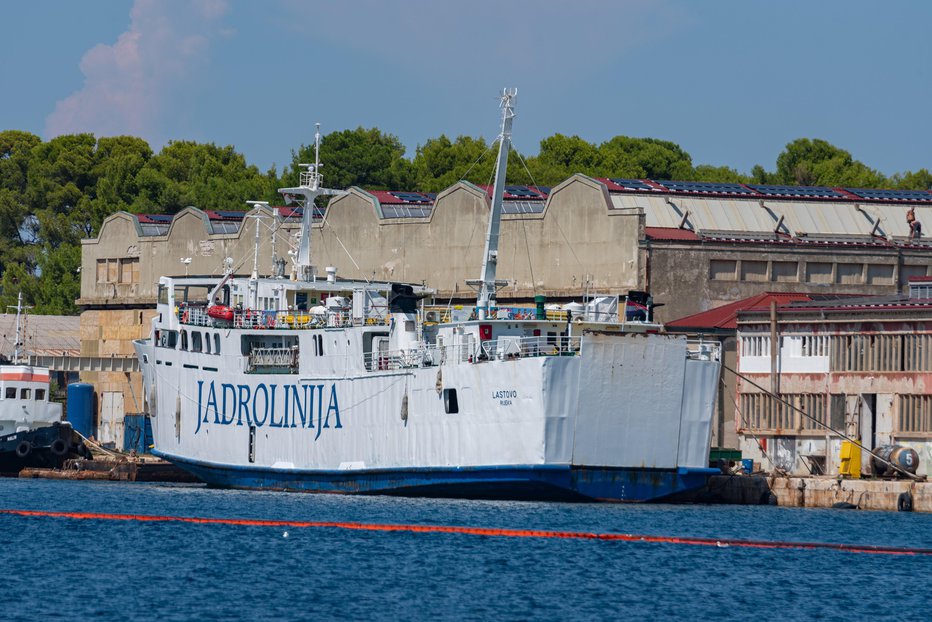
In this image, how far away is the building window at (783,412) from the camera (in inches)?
2453

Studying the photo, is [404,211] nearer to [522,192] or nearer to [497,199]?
[522,192]

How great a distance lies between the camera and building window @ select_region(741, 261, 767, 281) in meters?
77.7

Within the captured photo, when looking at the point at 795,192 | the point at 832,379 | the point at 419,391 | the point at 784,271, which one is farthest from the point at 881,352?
the point at 795,192

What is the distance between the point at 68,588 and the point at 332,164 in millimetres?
88089

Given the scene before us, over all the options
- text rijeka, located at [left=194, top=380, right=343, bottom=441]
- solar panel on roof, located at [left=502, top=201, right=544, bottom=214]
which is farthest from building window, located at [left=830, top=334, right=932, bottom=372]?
solar panel on roof, located at [left=502, top=201, right=544, bottom=214]

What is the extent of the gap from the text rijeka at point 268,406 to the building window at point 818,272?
25.9 meters

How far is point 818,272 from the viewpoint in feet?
259

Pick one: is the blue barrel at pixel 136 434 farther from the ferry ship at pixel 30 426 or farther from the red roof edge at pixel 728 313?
the red roof edge at pixel 728 313

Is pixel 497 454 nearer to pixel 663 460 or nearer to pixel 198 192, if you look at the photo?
pixel 663 460

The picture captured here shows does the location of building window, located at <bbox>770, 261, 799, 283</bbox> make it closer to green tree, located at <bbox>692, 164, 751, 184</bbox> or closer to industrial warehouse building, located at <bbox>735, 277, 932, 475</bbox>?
industrial warehouse building, located at <bbox>735, 277, 932, 475</bbox>

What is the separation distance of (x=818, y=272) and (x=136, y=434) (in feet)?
108

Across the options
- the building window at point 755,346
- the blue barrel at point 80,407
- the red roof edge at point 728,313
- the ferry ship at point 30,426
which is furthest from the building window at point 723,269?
the blue barrel at point 80,407

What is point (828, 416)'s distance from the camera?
6194 cm

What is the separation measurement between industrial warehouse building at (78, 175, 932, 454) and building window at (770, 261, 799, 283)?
59 millimetres
